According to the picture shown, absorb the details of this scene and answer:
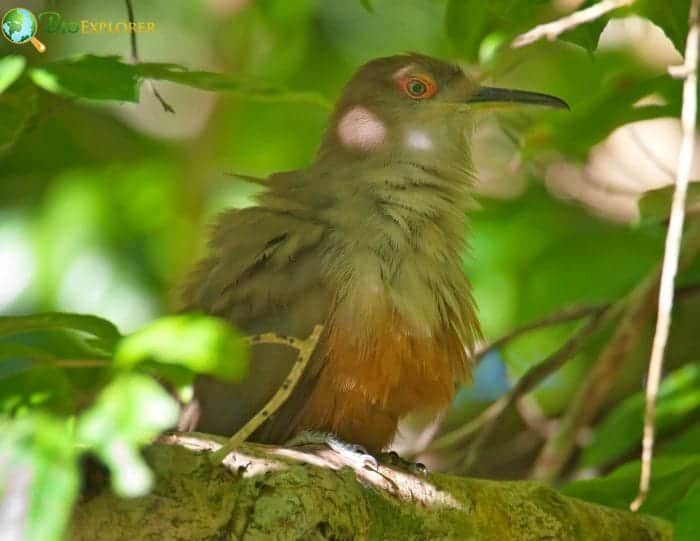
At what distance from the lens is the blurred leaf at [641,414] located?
4805 millimetres

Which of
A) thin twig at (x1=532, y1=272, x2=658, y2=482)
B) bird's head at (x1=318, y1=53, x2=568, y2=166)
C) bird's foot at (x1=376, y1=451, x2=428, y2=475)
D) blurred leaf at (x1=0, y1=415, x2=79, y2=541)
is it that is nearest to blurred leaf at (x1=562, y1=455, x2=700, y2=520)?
bird's foot at (x1=376, y1=451, x2=428, y2=475)

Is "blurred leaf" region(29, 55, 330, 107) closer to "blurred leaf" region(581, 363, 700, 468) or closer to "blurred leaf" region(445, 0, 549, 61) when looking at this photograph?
"blurred leaf" region(445, 0, 549, 61)

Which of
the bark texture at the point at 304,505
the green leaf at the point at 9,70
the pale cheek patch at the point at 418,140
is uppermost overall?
the green leaf at the point at 9,70

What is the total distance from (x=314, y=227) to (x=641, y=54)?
11.2 ft

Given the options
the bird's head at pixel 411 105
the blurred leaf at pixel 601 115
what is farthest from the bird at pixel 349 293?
the blurred leaf at pixel 601 115

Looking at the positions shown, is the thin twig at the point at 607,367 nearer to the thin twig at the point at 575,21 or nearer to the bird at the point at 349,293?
the bird at the point at 349,293

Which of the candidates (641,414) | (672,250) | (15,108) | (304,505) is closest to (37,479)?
(304,505)

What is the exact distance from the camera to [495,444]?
21.0 ft

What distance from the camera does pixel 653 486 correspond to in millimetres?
4023

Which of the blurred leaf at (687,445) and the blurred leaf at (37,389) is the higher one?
the blurred leaf at (37,389)

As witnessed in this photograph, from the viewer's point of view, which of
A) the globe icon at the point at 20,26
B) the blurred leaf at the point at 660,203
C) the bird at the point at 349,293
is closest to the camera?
the bird at the point at 349,293

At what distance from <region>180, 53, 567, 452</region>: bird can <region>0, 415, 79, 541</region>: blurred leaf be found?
1853mm

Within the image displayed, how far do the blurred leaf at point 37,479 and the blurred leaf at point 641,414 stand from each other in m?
3.09

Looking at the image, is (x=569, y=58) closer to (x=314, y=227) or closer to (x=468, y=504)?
(x=314, y=227)
